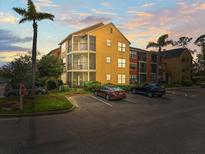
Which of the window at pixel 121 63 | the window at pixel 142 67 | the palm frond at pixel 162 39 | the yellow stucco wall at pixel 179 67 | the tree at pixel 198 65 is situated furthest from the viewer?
the tree at pixel 198 65

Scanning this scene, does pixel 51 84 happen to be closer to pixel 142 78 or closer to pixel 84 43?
pixel 84 43

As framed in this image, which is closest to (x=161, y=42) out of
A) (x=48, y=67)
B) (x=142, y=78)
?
(x=142, y=78)

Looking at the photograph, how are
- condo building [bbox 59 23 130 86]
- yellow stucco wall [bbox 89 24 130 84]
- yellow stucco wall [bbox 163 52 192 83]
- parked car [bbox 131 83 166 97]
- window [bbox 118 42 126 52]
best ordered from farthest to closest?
yellow stucco wall [bbox 163 52 192 83] < window [bbox 118 42 126 52] < yellow stucco wall [bbox 89 24 130 84] < condo building [bbox 59 23 130 86] < parked car [bbox 131 83 166 97]

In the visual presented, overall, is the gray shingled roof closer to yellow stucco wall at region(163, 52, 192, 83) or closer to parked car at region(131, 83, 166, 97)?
yellow stucco wall at region(163, 52, 192, 83)

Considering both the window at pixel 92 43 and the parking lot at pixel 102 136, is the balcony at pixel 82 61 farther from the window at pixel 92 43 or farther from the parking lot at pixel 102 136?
the parking lot at pixel 102 136

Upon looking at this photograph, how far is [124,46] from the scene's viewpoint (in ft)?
125

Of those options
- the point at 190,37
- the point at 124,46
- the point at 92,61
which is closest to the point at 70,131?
the point at 92,61

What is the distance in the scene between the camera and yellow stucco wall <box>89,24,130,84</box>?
33800 mm

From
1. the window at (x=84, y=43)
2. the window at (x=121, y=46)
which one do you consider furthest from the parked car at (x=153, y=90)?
the window at (x=121, y=46)

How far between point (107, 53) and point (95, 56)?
9.13 feet

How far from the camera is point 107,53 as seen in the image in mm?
35031

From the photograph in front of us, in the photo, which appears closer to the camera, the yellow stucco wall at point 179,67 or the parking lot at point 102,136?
the parking lot at point 102,136

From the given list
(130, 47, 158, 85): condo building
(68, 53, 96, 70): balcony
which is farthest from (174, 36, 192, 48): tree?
(68, 53, 96, 70): balcony

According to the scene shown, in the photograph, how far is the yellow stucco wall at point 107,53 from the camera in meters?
33.8
